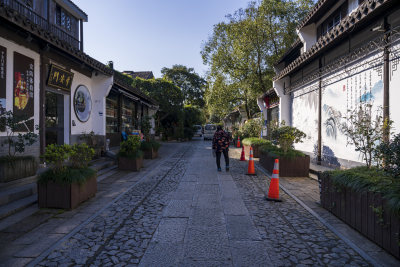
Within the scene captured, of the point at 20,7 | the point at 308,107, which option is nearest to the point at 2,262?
the point at 20,7

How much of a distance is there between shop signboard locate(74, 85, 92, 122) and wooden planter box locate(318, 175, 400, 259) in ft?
30.6

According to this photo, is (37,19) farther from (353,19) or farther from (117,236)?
(353,19)

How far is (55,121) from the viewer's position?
10.1 meters

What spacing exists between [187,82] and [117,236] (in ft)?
124

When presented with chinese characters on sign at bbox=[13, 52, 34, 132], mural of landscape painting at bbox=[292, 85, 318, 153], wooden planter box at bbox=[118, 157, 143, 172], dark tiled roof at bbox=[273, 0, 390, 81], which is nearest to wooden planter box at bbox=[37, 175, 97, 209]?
chinese characters on sign at bbox=[13, 52, 34, 132]

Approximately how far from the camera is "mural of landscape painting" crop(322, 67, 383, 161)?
261 inches

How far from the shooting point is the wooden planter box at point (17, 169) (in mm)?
5535

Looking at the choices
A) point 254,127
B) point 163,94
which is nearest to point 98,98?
point 254,127

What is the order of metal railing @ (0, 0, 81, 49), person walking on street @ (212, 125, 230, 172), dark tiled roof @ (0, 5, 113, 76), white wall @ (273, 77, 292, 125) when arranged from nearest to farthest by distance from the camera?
1. dark tiled roof @ (0, 5, 113, 76)
2. metal railing @ (0, 0, 81, 49)
3. person walking on street @ (212, 125, 230, 172)
4. white wall @ (273, 77, 292, 125)

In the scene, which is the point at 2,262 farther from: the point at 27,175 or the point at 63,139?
the point at 63,139

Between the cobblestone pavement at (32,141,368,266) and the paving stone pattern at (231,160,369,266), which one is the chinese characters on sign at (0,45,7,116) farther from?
the paving stone pattern at (231,160,369,266)

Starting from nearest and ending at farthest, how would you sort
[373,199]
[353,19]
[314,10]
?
[373,199], [353,19], [314,10]

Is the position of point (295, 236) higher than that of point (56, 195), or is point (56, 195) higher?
point (56, 195)

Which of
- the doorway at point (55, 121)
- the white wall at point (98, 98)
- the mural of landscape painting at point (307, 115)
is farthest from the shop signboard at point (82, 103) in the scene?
the mural of landscape painting at point (307, 115)
